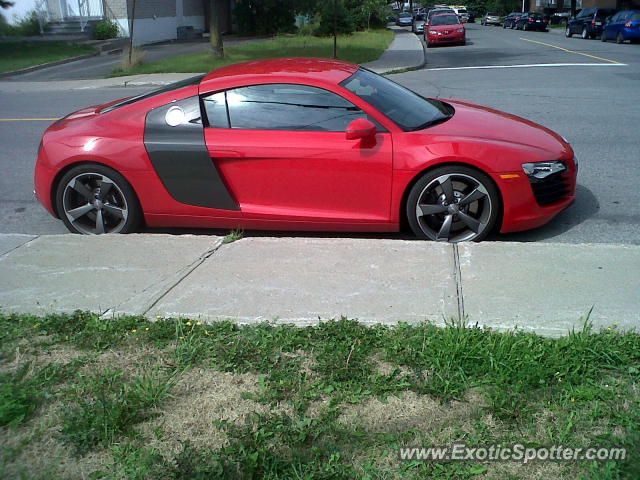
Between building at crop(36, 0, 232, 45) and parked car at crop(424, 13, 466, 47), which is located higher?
building at crop(36, 0, 232, 45)

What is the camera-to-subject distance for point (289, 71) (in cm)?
579

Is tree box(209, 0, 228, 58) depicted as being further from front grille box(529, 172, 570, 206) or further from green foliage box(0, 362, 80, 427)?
green foliage box(0, 362, 80, 427)

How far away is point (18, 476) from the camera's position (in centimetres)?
292

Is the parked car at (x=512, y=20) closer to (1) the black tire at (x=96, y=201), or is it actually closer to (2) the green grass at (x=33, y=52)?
(2) the green grass at (x=33, y=52)

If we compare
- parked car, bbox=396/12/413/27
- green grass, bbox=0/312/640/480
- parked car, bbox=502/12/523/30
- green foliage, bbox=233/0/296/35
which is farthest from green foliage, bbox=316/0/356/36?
green grass, bbox=0/312/640/480

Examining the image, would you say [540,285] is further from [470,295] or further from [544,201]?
[544,201]

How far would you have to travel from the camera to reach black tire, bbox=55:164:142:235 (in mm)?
5812

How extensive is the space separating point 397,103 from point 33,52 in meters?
25.6

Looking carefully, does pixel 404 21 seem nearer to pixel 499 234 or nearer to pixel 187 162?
pixel 499 234

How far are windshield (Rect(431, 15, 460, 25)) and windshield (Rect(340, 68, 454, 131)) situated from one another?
27.8 m

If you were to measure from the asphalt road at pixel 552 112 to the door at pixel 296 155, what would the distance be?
1400 mm

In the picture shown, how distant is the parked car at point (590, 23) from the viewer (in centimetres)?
3522

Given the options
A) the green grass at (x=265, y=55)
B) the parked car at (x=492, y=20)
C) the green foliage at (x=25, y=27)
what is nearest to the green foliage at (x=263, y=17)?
the green grass at (x=265, y=55)

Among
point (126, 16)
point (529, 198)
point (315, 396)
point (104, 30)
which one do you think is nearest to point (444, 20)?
point (126, 16)
